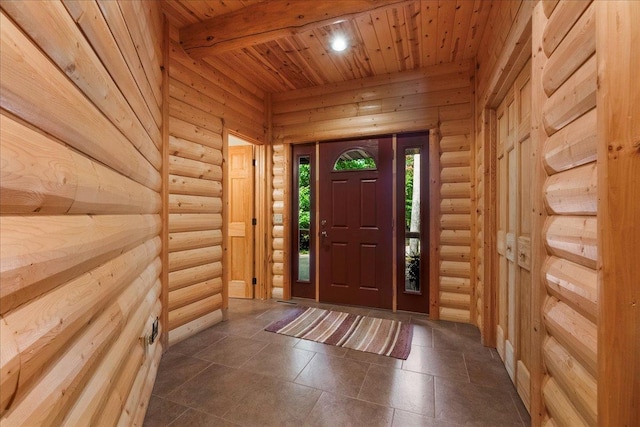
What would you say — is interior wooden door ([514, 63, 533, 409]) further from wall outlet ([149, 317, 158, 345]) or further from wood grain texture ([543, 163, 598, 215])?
wall outlet ([149, 317, 158, 345])

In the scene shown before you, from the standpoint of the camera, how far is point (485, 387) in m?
1.80

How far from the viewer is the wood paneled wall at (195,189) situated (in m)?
2.46

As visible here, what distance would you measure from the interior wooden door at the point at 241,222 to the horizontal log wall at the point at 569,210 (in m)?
3.23

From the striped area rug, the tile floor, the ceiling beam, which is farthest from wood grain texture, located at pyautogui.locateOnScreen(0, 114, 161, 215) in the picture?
the striped area rug

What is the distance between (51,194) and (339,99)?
10.7ft

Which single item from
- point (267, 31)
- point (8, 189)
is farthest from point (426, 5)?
point (8, 189)

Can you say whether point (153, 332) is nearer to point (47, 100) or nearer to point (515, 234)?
point (47, 100)

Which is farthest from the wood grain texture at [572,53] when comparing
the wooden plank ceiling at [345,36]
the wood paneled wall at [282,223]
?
the wood paneled wall at [282,223]

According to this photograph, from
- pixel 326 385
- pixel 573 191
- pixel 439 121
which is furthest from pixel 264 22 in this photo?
pixel 326 385

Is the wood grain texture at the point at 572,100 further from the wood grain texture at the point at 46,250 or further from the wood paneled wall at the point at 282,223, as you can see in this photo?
the wood paneled wall at the point at 282,223

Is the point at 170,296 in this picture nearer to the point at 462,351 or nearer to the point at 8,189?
the point at 8,189

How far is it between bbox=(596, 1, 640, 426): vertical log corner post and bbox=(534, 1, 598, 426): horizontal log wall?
6 centimetres

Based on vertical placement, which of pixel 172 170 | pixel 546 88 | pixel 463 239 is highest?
pixel 546 88

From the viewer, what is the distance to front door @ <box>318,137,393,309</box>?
329 cm
